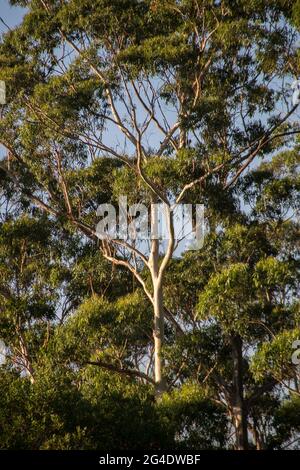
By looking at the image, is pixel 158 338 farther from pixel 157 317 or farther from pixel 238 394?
pixel 238 394

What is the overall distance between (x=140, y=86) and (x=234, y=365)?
22.0 feet

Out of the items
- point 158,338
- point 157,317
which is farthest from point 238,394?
point 157,317

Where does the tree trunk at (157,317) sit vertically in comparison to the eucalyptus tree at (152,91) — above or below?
below

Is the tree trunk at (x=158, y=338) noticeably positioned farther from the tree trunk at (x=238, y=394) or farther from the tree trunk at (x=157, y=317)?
the tree trunk at (x=238, y=394)

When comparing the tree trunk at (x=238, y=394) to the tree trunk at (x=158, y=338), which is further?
the tree trunk at (x=238, y=394)

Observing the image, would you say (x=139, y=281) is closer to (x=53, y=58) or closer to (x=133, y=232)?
(x=133, y=232)

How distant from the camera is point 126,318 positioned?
1702cm

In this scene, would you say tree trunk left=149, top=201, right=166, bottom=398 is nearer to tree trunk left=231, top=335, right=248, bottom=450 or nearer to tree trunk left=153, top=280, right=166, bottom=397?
tree trunk left=153, top=280, right=166, bottom=397

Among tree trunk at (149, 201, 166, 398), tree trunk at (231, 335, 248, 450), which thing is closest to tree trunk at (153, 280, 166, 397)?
tree trunk at (149, 201, 166, 398)

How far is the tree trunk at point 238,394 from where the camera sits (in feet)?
58.0

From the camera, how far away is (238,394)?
17984 millimetres

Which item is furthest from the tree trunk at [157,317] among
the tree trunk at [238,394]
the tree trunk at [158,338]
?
the tree trunk at [238,394]

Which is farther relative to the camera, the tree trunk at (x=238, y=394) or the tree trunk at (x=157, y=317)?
the tree trunk at (x=238, y=394)

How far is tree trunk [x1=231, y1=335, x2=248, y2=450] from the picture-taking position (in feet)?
58.0
